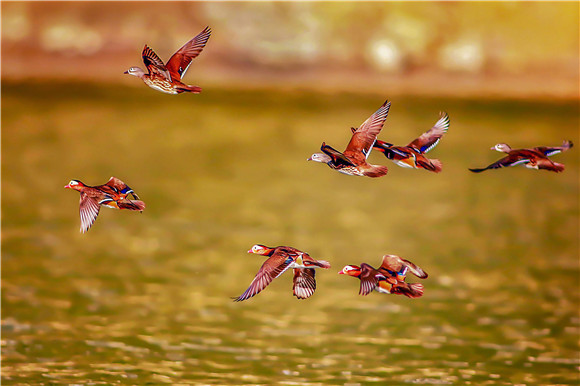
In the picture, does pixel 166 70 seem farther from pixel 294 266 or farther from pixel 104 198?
pixel 294 266

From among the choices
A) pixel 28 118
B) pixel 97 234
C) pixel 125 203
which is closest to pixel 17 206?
pixel 97 234

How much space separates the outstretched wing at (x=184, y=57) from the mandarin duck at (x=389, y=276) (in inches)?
71.5

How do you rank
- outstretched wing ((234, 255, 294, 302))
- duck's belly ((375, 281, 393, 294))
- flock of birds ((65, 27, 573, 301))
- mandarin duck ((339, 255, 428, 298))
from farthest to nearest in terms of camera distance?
duck's belly ((375, 281, 393, 294)), flock of birds ((65, 27, 573, 301)), mandarin duck ((339, 255, 428, 298)), outstretched wing ((234, 255, 294, 302))

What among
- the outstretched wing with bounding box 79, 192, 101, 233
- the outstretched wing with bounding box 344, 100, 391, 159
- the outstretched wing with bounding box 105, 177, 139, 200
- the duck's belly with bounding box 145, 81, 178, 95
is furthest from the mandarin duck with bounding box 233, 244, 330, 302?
the duck's belly with bounding box 145, 81, 178, 95

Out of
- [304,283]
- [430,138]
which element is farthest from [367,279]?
[430,138]

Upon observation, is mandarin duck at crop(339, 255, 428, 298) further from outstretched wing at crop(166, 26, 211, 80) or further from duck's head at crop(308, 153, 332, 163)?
outstretched wing at crop(166, 26, 211, 80)

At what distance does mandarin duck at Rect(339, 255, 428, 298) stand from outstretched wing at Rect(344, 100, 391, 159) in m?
0.79

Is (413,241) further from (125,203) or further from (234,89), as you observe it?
(125,203)

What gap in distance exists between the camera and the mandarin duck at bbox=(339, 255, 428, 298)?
6938 millimetres

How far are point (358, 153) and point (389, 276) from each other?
901 millimetres

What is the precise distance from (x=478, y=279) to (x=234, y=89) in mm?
10215

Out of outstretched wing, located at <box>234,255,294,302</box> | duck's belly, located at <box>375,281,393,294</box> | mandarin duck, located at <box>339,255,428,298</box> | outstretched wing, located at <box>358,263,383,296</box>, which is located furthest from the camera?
duck's belly, located at <box>375,281,393,294</box>

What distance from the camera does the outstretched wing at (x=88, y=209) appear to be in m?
7.13

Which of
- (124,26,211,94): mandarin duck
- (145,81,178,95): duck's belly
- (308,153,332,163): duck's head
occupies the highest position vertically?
(124,26,211,94): mandarin duck
